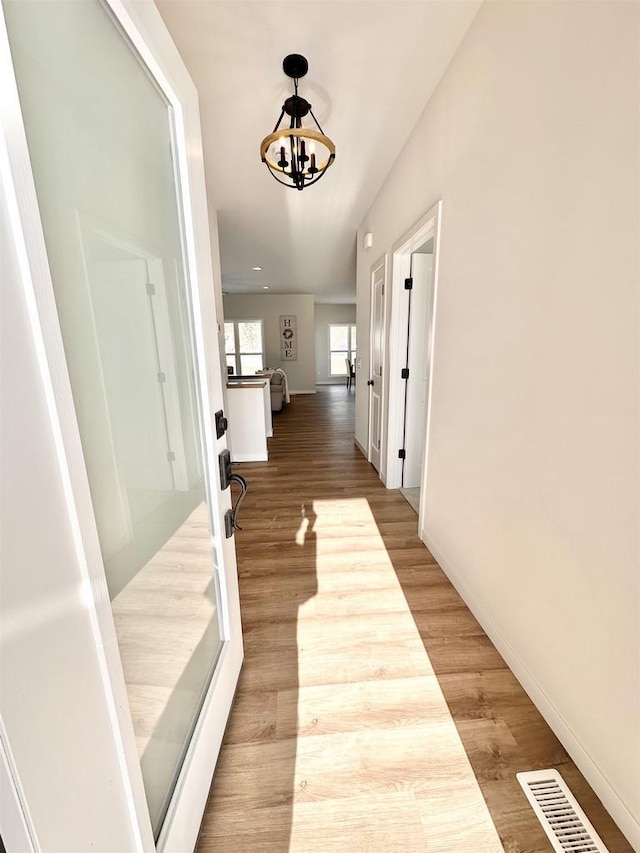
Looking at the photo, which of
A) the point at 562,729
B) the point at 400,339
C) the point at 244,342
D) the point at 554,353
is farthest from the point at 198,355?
the point at 244,342

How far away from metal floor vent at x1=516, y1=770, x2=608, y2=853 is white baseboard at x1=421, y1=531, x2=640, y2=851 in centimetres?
8

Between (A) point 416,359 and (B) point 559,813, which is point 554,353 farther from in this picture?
(A) point 416,359

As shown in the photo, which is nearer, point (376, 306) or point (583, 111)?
point (583, 111)

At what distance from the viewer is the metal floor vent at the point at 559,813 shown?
3.07 feet

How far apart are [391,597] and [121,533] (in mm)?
1564

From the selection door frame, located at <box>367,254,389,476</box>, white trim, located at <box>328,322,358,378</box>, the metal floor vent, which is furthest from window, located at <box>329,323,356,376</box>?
the metal floor vent

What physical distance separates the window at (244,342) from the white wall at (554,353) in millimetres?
7710

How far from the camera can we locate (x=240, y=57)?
68.2 inches

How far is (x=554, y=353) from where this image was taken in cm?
118

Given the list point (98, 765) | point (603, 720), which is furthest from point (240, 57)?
point (603, 720)

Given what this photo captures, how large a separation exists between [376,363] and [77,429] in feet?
11.0

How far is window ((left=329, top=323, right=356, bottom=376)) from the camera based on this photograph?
36.6 feet

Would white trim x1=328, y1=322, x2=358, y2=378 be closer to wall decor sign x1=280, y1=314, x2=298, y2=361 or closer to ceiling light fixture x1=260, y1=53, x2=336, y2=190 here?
wall decor sign x1=280, y1=314, x2=298, y2=361

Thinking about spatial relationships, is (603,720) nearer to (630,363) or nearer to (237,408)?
(630,363)
